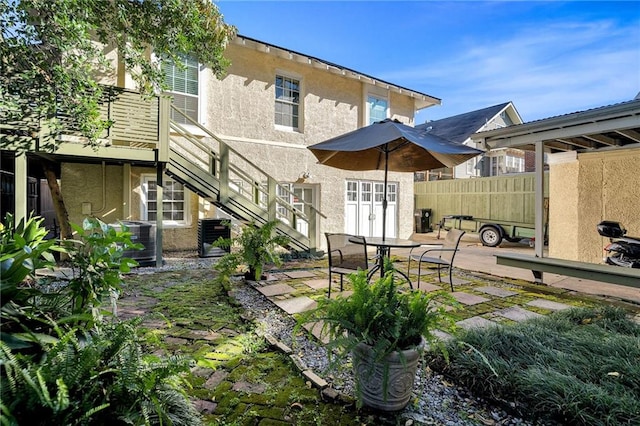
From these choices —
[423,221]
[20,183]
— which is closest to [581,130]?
[20,183]

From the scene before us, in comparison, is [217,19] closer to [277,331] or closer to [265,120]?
[265,120]

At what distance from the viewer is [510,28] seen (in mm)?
6820

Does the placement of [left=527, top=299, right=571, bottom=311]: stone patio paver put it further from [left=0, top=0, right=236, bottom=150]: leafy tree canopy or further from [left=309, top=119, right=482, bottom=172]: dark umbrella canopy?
[left=0, top=0, right=236, bottom=150]: leafy tree canopy

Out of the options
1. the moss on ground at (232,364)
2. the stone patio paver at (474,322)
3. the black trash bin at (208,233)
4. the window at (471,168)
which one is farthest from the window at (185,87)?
the window at (471,168)

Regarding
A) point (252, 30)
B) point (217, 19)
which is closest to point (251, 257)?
point (217, 19)

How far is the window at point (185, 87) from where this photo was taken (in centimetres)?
787

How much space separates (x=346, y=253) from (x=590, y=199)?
20.6 feet

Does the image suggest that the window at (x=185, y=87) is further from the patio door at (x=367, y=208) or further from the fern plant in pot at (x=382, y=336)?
the fern plant in pot at (x=382, y=336)

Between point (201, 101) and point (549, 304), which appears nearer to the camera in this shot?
point (549, 304)

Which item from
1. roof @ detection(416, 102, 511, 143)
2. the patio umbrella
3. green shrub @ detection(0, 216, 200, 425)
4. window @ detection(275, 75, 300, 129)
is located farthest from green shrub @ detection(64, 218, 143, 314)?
roof @ detection(416, 102, 511, 143)

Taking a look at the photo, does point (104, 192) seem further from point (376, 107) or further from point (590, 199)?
point (590, 199)

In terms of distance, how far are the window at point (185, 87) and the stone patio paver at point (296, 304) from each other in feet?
18.9

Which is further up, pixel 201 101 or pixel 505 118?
pixel 505 118

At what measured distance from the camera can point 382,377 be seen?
6.88 ft
